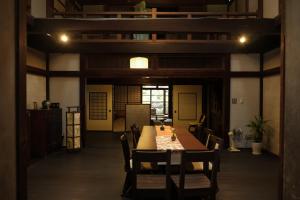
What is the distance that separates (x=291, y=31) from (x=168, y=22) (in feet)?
11.0

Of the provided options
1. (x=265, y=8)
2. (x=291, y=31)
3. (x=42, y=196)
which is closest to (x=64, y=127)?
(x=42, y=196)

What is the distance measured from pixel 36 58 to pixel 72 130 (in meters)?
1.92

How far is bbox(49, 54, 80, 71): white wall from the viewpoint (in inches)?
303

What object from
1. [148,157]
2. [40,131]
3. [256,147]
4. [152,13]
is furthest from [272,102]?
[40,131]

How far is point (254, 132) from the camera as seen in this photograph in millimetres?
7141

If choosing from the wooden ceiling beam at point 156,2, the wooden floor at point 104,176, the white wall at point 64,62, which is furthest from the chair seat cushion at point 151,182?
the wooden ceiling beam at point 156,2

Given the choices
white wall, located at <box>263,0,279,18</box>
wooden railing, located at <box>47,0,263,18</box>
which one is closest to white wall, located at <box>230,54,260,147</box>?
wooden railing, located at <box>47,0,263,18</box>

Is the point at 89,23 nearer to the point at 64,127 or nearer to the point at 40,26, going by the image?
the point at 40,26

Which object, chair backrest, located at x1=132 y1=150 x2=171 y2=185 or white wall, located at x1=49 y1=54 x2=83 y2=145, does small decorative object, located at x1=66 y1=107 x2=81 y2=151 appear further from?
chair backrest, located at x1=132 y1=150 x2=171 y2=185

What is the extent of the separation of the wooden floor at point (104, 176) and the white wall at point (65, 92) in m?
1.41

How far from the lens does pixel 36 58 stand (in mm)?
6961

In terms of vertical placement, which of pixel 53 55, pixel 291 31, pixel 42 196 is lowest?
pixel 42 196

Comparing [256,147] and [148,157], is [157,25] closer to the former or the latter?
[148,157]

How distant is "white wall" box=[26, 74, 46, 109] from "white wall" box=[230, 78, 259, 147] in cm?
483
